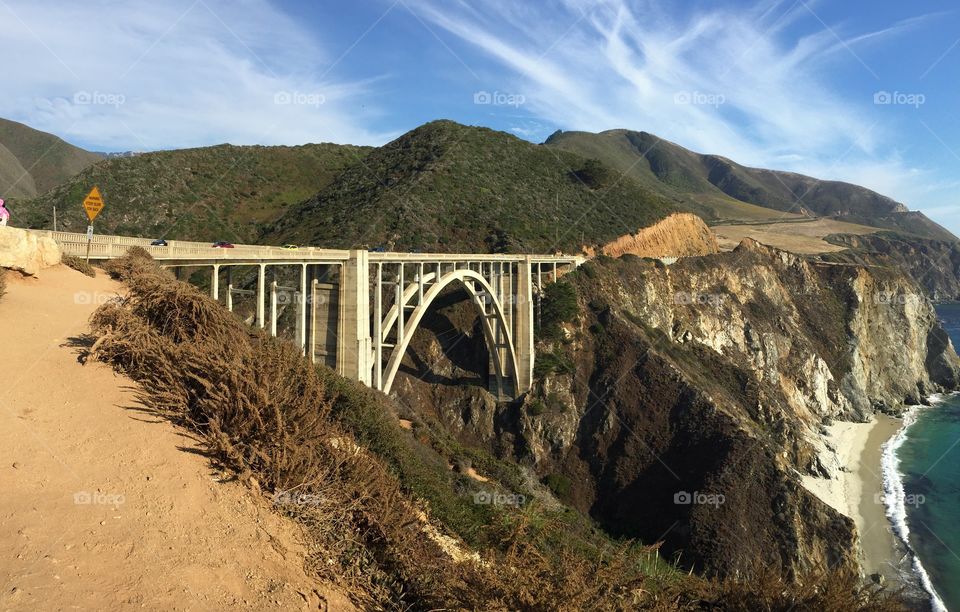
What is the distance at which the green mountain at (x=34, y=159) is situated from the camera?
469ft

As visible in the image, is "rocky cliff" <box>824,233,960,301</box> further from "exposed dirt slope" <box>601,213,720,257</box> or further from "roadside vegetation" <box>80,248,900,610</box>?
"roadside vegetation" <box>80,248,900,610</box>

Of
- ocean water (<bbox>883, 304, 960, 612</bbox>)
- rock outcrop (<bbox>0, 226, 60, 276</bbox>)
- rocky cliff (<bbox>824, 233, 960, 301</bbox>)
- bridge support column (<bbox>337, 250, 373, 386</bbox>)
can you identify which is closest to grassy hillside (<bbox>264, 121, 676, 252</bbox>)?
bridge support column (<bbox>337, 250, 373, 386</bbox>)

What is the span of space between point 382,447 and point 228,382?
16.3 feet

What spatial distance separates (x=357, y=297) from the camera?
2339 centimetres

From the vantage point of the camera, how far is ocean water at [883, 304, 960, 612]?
3072 cm

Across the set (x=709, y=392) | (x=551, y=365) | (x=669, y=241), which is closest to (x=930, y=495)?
(x=709, y=392)

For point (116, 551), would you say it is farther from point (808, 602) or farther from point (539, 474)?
point (539, 474)

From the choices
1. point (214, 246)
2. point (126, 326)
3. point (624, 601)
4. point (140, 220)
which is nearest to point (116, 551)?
point (126, 326)

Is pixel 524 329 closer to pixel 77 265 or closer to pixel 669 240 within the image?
pixel 77 265

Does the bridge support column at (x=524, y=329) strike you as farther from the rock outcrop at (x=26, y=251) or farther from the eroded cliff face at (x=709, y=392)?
the rock outcrop at (x=26, y=251)

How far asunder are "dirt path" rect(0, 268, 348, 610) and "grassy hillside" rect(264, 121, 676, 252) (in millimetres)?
46146

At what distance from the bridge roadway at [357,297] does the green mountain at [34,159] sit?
153 m

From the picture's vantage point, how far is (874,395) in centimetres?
6362

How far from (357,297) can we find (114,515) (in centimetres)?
1782
